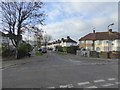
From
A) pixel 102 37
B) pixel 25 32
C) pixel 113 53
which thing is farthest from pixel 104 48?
pixel 25 32

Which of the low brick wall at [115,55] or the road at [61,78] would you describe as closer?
the road at [61,78]

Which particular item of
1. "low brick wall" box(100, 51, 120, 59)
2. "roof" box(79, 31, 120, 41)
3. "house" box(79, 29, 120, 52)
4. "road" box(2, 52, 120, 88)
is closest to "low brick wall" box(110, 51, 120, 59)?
"low brick wall" box(100, 51, 120, 59)

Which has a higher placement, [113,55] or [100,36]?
[100,36]

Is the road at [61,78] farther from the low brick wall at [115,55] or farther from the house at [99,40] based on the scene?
the house at [99,40]

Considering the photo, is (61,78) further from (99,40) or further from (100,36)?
(100,36)

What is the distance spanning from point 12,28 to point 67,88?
32090mm

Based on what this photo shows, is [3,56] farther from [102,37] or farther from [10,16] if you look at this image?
[102,37]

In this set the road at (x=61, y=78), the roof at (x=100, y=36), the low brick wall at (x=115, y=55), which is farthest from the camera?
the roof at (x=100, y=36)

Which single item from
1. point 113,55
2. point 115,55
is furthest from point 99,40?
point 115,55

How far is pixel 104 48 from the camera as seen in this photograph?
86500mm

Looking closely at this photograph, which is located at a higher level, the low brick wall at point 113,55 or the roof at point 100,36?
the roof at point 100,36

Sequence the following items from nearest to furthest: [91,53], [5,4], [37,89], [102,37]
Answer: [37,89]
[5,4]
[91,53]
[102,37]

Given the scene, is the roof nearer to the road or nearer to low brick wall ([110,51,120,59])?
low brick wall ([110,51,120,59])

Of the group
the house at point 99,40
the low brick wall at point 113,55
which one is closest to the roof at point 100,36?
the house at point 99,40
